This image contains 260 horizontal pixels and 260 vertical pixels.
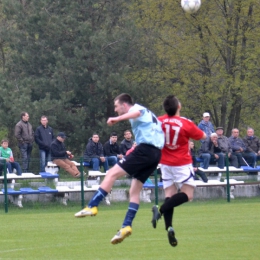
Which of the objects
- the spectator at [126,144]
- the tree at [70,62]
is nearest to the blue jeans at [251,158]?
the spectator at [126,144]

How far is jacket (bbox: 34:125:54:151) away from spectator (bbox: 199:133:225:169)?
4685 millimetres

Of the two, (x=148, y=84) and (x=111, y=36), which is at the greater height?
(x=111, y=36)

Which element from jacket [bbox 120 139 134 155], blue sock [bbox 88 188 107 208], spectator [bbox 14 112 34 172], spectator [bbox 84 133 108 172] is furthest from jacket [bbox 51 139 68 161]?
blue sock [bbox 88 188 107 208]

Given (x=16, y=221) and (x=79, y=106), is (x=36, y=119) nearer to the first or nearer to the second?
(x=79, y=106)

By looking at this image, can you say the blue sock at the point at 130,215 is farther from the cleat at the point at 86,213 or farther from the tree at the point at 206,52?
the tree at the point at 206,52

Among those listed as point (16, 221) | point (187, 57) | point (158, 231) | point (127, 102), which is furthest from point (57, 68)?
point (127, 102)

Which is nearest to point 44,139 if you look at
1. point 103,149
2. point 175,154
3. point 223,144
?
point 103,149

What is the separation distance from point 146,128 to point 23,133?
11821 mm

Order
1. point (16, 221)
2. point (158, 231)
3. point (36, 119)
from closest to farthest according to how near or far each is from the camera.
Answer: point (158, 231) < point (16, 221) < point (36, 119)

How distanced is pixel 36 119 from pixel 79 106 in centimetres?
321

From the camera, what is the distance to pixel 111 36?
29.3m

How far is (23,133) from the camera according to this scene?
67.4ft

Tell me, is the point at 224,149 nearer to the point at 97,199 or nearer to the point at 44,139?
the point at 44,139

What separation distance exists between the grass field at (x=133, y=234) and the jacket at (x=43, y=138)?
193cm
